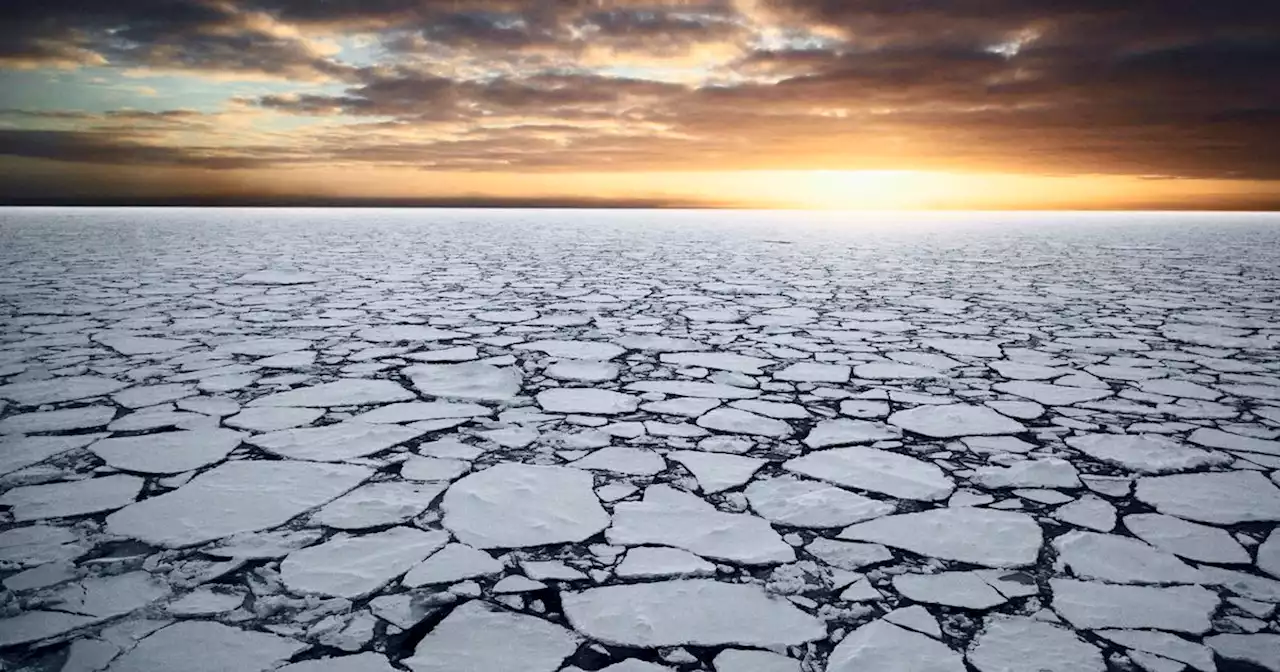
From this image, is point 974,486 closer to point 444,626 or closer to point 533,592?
point 533,592

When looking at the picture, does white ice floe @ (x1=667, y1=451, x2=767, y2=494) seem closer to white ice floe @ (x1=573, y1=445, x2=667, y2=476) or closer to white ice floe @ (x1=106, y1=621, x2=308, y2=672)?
white ice floe @ (x1=573, y1=445, x2=667, y2=476)

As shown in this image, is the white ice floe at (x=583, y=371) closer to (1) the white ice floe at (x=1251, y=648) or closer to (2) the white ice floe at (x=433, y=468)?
(2) the white ice floe at (x=433, y=468)

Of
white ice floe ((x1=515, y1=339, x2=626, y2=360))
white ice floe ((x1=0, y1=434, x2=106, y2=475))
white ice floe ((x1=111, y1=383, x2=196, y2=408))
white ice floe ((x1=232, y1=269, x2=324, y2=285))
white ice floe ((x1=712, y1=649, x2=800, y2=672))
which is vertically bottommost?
white ice floe ((x1=712, y1=649, x2=800, y2=672))

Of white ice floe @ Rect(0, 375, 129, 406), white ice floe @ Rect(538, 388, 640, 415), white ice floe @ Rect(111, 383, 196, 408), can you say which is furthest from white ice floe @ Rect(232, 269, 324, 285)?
white ice floe @ Rect(538, 388, 640, 415)

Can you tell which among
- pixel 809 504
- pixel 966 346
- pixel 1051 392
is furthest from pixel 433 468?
pixel 966 346

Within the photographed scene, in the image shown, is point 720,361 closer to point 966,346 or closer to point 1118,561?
point 966,346

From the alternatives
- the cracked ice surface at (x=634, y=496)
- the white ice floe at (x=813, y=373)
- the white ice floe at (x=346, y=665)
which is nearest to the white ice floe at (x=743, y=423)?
the cracked ice surface at (x=634, y=496)

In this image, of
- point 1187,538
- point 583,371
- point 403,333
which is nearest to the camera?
point 1187,538
